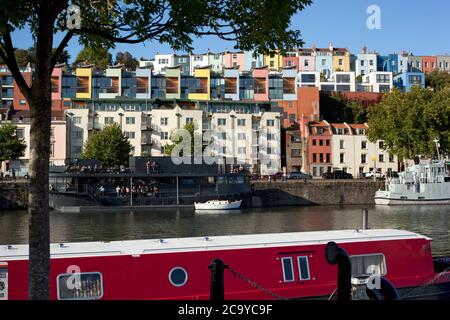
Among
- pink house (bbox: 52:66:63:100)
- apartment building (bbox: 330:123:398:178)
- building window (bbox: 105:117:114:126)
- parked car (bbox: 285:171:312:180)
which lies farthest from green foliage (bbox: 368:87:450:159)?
pink house (bbox: 52:66:63:100)

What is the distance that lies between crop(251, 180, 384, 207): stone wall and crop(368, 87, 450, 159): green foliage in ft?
27.7

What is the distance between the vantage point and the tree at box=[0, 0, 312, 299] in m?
7.57

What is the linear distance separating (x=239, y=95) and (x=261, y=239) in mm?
85363

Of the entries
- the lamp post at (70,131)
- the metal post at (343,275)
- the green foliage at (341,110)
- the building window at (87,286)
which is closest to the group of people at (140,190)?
the lamp post at (70,131)

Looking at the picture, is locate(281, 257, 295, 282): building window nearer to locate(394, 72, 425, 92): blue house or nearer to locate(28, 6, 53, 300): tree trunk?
locate(28, 6, 53, 300): tree trunk

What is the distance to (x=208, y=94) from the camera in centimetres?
9631

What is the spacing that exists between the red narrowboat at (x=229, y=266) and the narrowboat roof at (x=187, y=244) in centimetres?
2

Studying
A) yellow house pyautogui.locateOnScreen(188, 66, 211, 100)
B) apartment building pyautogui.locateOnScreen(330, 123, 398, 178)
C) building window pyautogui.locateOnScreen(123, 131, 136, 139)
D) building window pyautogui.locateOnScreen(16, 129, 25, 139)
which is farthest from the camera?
yellow house pyautogui.locateOnScreen(188, 66, 211, 100)

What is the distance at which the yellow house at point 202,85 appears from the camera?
95875mm

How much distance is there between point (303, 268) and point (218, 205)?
48.6 meters

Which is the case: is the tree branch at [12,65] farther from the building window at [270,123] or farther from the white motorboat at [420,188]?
the building window at [270,123]

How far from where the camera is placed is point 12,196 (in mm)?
64812

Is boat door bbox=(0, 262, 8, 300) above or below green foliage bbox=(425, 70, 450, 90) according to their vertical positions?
below

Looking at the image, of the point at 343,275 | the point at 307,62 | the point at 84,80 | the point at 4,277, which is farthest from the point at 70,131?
the point at 343,275
